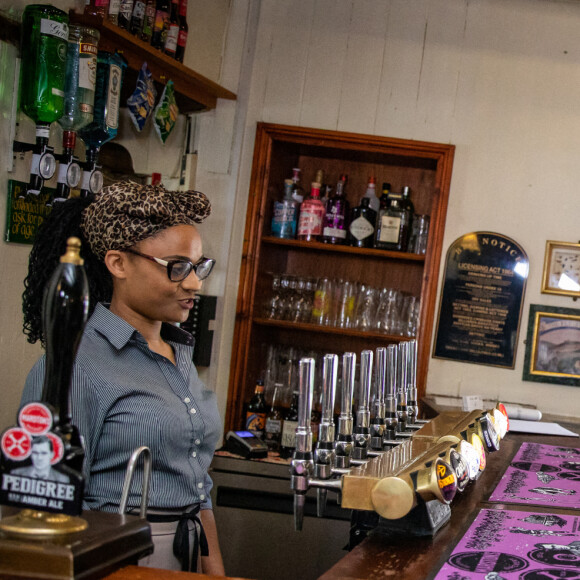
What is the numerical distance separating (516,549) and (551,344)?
271 centimetres

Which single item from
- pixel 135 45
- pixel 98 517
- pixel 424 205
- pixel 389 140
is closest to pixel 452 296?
pixel 424 205

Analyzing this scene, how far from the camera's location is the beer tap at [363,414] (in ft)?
5.77

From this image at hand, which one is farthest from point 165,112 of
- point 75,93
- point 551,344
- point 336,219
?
point 551,344

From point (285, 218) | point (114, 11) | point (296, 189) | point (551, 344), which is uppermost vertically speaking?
point (114, 11)

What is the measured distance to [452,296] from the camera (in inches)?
161

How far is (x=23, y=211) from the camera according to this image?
267 cm

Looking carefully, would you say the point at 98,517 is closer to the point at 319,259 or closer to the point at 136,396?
the point at 136,396

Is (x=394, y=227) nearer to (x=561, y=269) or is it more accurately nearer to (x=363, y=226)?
(x=363, y=226)

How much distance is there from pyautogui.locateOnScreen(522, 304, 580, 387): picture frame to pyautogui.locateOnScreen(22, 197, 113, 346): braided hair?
268 cm

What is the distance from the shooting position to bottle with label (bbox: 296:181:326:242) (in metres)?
4.07

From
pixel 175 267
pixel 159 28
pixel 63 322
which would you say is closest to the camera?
pixel 63 322

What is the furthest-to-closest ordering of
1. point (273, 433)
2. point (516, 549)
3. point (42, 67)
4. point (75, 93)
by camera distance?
point (273, 433), point (75, 93), point (42, 67), point (516, 549)

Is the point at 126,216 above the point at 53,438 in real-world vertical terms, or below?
above

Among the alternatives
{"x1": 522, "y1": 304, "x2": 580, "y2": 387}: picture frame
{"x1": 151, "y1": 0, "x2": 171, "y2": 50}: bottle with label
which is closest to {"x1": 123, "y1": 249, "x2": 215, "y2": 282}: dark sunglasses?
{"x1": 151, "y1": 0, "x2": 171, "y2": 50}: bottle with label
